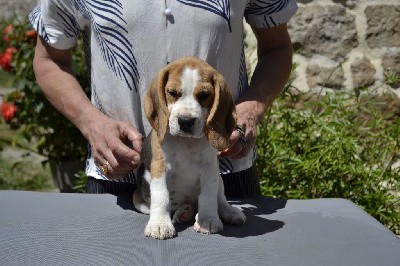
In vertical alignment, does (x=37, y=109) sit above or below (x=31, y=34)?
below

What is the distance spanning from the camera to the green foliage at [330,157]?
339cm

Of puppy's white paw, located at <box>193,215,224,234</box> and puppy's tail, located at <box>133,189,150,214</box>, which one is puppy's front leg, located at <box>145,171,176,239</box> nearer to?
puppy's white paw, located at <box>193,215,224,234</box>

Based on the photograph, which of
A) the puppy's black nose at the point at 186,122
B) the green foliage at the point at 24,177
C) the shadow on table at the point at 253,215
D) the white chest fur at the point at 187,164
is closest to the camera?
the puppy's black nose at the point at 186,122

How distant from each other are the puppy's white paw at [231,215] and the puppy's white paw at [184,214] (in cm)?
9

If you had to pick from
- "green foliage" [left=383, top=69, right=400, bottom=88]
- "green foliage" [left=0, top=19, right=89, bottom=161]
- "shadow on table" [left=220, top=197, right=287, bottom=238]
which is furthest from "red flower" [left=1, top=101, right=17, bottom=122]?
"shadow on table" [left=220, top=197, right=287, bottom=238]

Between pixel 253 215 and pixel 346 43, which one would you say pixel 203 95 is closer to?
pixel 253 215

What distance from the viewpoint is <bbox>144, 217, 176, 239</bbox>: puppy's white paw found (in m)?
1.82

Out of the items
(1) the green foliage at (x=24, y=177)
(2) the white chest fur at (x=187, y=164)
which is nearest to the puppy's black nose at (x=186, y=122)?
(2) the white chest fur at (x=187, y=164)

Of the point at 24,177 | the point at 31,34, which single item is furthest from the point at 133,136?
the point at 24,177

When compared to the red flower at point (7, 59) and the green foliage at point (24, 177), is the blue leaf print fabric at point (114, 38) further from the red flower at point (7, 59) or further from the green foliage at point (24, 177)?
the green foliage at point (24, 177)

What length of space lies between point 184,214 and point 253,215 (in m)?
0.25

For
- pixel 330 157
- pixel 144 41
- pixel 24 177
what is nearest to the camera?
pixel 144 41

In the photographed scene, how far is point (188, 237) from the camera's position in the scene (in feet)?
6.03

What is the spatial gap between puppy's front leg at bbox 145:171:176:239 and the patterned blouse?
0.33 m
